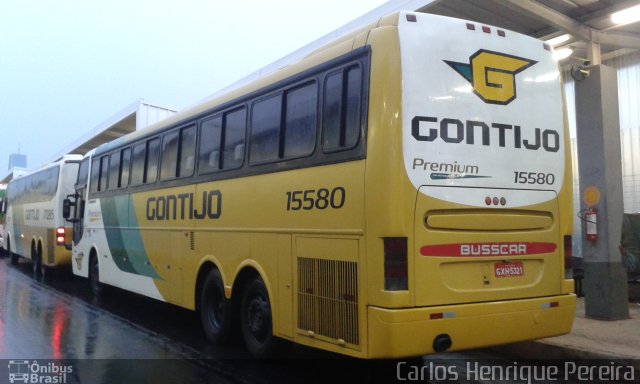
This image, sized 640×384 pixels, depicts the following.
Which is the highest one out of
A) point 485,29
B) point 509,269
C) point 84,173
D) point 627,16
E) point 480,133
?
point 627,16

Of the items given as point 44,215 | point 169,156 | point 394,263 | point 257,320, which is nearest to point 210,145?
point 169,156

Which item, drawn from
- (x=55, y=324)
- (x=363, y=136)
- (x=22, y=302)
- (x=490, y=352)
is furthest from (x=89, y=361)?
(x=22, y=302)

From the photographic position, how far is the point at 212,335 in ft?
24.3

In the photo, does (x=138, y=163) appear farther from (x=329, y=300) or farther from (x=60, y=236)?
(x=60, y=236)

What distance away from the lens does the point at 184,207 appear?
26.4 ft

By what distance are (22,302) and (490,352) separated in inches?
369

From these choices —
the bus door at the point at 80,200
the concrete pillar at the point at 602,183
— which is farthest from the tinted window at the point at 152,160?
the concrete pillar at the point at 602,183

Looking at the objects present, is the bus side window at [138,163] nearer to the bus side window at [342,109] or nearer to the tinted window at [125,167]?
the tinted window at [125,167]

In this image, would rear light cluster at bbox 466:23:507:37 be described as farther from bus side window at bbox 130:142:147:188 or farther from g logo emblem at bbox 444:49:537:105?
bus side window at bbox 130:142:147:188

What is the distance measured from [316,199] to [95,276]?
8.48 meters

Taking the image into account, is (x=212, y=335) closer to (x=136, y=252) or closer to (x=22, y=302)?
(x=136, y=252)

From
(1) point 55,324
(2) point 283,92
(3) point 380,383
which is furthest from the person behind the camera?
(1) point 55,324

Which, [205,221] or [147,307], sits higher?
[205,221]

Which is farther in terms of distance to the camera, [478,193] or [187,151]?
[187,151]
